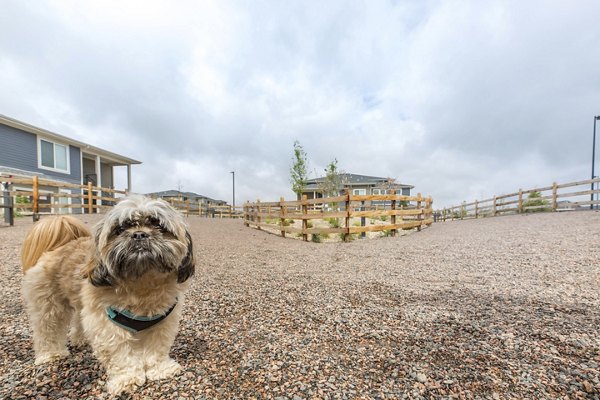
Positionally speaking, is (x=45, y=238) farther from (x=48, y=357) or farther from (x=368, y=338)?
(x=368, y=338)

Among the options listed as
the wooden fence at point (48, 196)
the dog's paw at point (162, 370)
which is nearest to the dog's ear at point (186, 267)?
the dog's paw at point (162, 370)

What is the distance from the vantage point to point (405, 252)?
737 centimetres

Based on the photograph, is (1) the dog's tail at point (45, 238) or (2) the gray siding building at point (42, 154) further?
(2) the gray siding building at point (42, 154)

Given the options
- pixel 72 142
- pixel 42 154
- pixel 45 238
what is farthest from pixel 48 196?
pixel 45 238

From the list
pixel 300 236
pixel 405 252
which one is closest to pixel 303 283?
pixel 405 252

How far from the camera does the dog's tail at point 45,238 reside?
248 cm

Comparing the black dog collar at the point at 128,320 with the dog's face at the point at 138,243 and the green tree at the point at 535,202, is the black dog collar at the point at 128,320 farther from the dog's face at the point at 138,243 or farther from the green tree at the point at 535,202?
the green tree at the point at 535,202

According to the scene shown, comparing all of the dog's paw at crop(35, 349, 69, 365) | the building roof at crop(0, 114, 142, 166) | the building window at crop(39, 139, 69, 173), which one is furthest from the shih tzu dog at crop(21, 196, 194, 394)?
the building window at crop(39, 139, 69, 173)

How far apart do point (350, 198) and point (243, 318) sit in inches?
289

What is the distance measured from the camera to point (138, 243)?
1.90 metres

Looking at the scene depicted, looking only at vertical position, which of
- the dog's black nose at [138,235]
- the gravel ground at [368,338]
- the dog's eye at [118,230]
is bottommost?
the gravel ground at [368,338]

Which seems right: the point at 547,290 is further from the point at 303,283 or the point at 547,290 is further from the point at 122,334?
the point at 122,334

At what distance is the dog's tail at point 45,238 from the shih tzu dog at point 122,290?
147mm

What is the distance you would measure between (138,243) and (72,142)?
2293 centimetres
